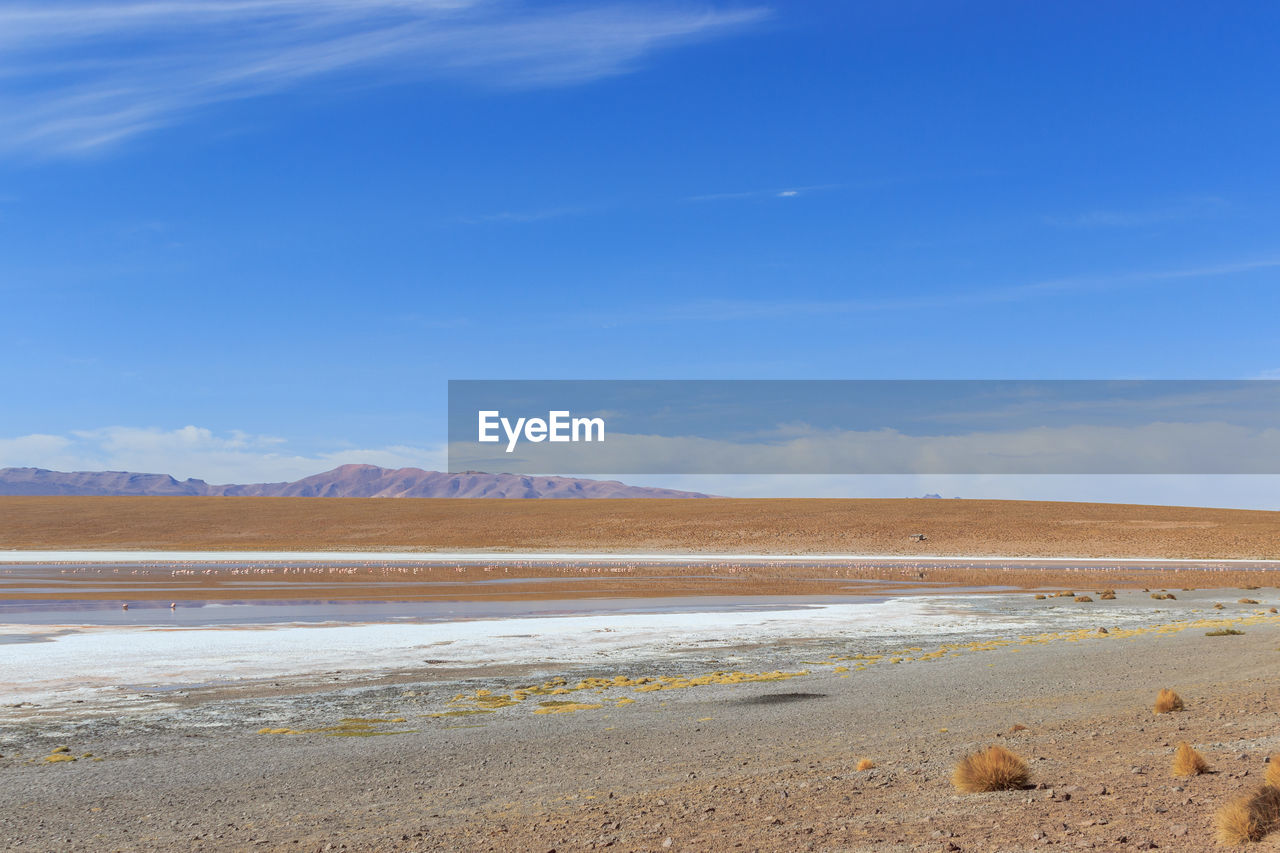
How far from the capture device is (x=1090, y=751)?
1013 centimetres

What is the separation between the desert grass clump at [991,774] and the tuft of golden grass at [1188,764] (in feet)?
4.25

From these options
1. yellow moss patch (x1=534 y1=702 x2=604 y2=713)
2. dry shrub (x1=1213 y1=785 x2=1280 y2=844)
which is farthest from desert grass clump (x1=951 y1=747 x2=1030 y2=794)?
yellow moss patch (x1=534 y1=702 x2=604 y2=713)

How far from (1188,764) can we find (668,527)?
277 feet

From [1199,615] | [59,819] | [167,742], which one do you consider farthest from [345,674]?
[1199,615]

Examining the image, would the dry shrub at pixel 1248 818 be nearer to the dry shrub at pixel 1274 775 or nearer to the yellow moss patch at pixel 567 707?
the dry shrub at pixel 1274 775

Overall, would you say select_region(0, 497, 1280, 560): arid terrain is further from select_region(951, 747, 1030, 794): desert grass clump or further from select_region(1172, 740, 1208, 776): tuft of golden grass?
select_region(951, 747, 1030, 794): desert grass clump

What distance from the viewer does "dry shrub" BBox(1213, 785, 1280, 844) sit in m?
6.61

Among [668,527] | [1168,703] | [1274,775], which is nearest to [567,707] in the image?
[1168,703]

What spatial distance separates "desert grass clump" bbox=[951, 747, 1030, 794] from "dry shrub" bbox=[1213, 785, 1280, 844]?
5.67 ft

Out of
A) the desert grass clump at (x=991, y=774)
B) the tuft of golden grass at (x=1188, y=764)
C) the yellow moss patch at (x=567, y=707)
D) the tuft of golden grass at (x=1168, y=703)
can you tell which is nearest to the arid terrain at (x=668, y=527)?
the yellow moss patch at (x=567, y=707)

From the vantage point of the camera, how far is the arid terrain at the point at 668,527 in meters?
80.1

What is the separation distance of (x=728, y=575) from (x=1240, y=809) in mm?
41964

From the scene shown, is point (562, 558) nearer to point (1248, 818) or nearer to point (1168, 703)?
point (1168, 703)

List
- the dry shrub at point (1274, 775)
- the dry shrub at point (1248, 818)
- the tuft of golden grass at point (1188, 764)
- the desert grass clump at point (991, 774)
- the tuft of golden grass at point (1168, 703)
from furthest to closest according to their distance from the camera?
the tuft of golden grass at point (1168, 703) < the tuft of golden grass at point (1188, 764) < the desert grass clump at point (991, 774) < the dry shrub at point (1274, 775) < the dry shrub at point (1248, 818)
